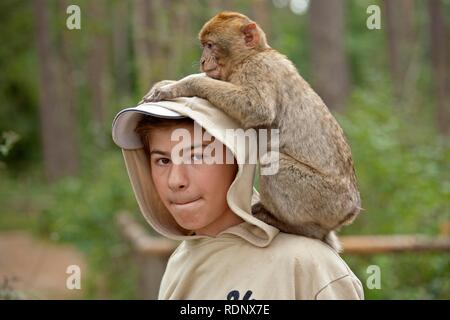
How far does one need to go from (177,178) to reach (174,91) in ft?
1.86

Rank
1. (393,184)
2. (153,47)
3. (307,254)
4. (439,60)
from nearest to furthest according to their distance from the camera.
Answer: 1. (307,254)
2. (393,184)
3. (153,47)
4. (439,60)

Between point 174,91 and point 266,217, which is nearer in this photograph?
point 174,91

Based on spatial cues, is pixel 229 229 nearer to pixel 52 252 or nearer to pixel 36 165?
pixel 52 252

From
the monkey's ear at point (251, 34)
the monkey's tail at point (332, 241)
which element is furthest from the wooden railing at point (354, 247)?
the monkey's tail at point (332, 241)

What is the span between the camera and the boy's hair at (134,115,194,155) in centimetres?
324

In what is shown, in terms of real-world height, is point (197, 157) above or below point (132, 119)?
below

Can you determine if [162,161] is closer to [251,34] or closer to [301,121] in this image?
[301,121]

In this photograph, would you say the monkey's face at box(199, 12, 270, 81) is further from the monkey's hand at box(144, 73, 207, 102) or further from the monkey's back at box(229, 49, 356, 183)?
the monkey's hand at box(144, 73, 207, 102)

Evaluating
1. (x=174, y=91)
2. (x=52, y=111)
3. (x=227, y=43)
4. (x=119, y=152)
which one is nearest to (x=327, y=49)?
(x=119, y=152)

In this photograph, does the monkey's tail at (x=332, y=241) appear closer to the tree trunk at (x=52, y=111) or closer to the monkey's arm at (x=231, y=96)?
the monkey's arm at (x=231, y=96)

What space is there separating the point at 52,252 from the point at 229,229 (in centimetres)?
1623

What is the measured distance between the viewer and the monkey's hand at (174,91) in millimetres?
3482

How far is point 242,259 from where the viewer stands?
3.16 metres

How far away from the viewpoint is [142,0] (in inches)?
860
